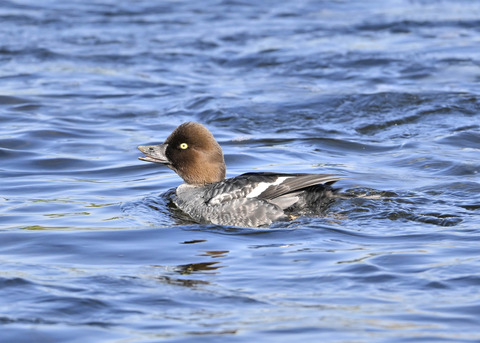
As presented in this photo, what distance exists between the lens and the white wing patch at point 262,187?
8188mm

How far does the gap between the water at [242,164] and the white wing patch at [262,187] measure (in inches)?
16.7

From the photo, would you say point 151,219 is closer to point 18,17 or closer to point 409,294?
point 409,294

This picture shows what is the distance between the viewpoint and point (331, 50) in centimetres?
1677

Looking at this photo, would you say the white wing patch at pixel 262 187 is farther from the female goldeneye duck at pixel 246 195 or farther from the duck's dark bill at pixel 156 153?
the duck's dark bill at pixel 156 153

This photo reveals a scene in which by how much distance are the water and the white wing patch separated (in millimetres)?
424

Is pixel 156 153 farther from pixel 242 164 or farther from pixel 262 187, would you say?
pixel 242 164

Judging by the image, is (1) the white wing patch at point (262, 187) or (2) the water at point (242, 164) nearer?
(2) the water at point (242, 164)

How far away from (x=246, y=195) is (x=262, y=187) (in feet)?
0.62

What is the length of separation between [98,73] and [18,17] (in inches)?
206

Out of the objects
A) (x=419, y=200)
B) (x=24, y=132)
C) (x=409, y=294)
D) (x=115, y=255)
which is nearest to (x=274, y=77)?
(x=24, y=132)

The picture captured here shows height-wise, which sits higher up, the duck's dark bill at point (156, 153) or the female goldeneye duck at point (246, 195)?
the duck's dark bill at point (156, 153)

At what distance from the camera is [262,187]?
8234mm

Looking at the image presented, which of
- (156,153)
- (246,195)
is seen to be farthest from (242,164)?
(246,195)

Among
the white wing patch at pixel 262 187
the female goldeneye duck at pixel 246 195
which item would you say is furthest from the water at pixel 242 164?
the white wing patch at pixel 262 187
